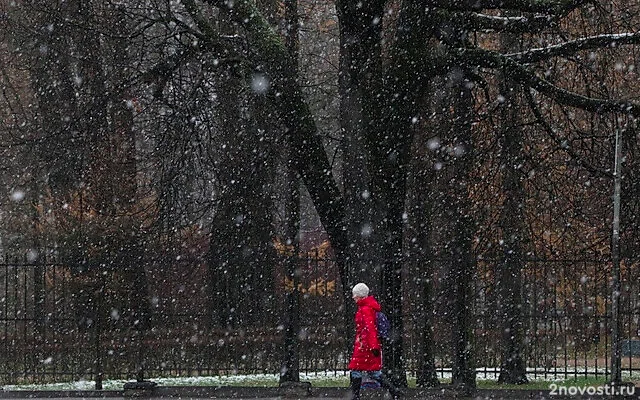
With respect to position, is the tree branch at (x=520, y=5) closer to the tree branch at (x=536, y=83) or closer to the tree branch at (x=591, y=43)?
the tree branch at (x=591, y=43)

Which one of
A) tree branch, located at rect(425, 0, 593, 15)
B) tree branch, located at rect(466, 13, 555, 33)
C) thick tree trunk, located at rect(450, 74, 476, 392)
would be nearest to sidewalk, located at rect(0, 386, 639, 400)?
thick tree trunk, located at rect(450, 74, 476, 392)

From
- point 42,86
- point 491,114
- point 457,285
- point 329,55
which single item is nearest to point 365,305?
point 457,285

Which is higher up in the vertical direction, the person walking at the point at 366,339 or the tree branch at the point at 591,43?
the tree branch at the point at 591,43

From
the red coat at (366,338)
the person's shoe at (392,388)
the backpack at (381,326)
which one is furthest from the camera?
the person's shoe at (392,388)

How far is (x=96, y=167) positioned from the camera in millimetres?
19438

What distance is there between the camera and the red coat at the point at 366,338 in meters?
12.6

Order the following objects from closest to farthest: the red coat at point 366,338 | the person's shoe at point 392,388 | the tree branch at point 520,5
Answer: the red coat at point 366,338, the person's shoe at point 392,388, the tree branch at point 520,5

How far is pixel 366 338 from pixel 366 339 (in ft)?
0.07

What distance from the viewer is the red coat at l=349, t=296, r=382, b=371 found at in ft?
41.4

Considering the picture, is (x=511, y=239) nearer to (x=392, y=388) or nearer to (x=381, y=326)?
(x=392, y=388)

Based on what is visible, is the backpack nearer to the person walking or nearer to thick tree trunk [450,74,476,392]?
the person walking

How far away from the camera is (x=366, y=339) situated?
41.6 feet

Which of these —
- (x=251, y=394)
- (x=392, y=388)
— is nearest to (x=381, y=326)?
(x=392, y=388)

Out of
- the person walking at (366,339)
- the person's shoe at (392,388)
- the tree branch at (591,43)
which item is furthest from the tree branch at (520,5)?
the person's shoe at (392,388)
